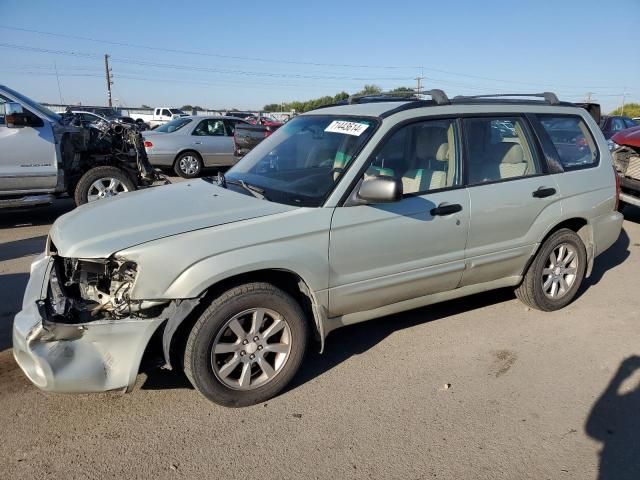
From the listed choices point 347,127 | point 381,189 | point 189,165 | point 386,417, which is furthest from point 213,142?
point 386,417

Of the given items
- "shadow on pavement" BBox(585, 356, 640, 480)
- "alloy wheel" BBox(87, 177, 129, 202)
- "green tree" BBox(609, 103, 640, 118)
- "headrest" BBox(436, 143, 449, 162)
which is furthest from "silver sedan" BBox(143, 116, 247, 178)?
"green tree" BBox(609, 103, 640, 118)

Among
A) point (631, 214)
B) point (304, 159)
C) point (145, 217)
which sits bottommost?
point (631, 214)

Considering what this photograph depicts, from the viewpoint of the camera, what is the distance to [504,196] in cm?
383

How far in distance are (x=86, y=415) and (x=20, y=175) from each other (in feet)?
17.4

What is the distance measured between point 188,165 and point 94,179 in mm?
5192

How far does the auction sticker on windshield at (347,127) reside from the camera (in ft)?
11.4

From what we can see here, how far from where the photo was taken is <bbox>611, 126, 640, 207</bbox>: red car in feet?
24.2

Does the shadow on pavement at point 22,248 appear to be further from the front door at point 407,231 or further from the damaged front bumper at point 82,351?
the front door at point 407,231

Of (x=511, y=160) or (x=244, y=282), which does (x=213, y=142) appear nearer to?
(x=511, y=160)

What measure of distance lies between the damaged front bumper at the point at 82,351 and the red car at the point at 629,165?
23.9 feet

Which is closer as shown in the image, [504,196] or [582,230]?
[504,196]

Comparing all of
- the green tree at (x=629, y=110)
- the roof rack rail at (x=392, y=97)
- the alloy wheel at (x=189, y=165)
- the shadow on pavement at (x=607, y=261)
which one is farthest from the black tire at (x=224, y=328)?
the green tree at (x=629, y=110)

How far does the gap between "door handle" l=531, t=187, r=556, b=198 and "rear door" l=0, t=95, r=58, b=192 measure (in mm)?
6399

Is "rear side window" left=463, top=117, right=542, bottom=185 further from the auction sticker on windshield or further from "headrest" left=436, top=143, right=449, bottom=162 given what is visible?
the auction sticker on windshield
